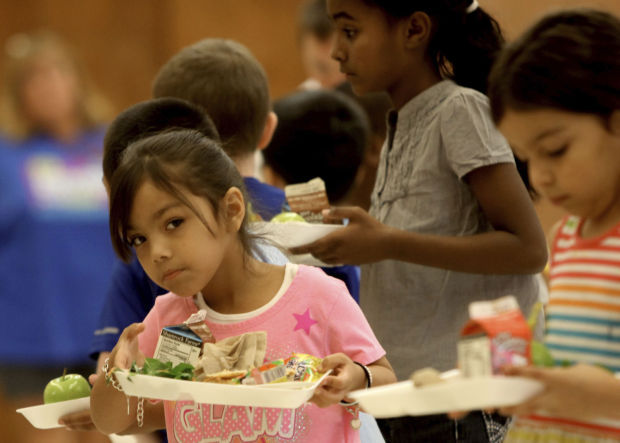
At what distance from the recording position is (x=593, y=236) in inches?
57.2

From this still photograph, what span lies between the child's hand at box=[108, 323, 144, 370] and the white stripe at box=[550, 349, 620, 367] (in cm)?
71

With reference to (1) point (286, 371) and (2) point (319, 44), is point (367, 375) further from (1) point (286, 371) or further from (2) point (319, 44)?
(2) point (319, 44)

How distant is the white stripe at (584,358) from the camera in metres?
1.36

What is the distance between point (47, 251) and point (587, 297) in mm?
3922

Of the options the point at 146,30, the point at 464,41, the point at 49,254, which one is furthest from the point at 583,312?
the point at 146,30

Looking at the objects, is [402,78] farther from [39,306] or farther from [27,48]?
[27,48]

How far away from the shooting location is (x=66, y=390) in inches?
76.9

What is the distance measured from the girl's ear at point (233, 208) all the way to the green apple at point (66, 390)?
45 cm

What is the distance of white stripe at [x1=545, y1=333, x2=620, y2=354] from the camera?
1368 mm

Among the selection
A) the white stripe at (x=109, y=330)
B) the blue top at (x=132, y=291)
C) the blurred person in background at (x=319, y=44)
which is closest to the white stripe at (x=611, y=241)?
the blue top at (x=132, y=291)

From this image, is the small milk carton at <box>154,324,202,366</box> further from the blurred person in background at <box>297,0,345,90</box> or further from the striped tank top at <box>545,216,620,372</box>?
the blurred person in background at <box>297,0,345,90</box>

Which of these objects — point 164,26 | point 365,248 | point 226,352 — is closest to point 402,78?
point 365,248

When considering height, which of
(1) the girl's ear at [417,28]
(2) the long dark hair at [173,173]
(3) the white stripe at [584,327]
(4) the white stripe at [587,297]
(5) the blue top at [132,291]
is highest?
(1) the girl's ear at [417,28]

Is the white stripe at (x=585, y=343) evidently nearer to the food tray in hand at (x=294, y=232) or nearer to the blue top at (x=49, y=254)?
the food tray in hand at (x=294, y=232)
